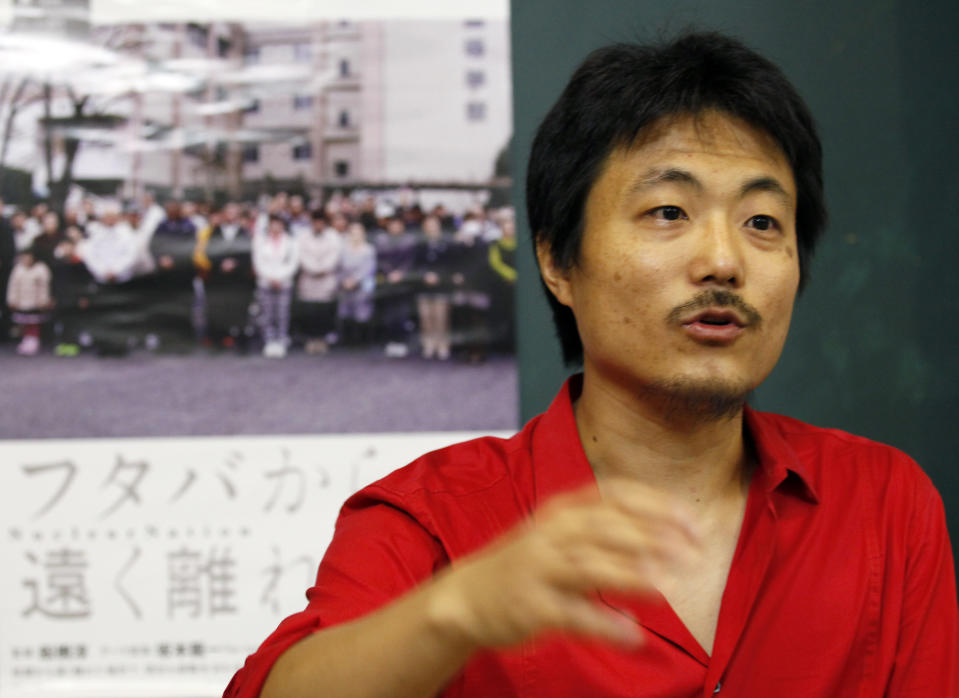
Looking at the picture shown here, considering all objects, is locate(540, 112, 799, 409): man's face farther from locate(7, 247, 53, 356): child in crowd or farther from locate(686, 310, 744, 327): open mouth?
locate(7, 247, 53, 356): child in crowd

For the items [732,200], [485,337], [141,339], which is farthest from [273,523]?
[732,200]

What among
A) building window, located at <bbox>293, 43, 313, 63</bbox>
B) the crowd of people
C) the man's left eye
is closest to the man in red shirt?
the man's left eye

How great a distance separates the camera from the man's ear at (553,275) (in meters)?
1.31

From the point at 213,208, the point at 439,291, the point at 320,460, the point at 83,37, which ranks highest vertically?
the point at 83,37

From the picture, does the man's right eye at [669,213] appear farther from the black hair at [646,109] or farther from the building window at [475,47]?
the building window at [475,47]

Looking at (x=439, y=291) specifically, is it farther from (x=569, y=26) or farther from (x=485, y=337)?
(x=569, y=26)

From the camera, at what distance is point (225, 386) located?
1.74 m

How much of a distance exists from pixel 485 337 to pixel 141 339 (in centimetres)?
66

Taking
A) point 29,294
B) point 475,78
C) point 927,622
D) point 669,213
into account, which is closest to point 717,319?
point 669,213

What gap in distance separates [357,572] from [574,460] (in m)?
0.33

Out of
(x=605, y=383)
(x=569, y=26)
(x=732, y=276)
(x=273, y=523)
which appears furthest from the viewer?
(x=569, y=26)

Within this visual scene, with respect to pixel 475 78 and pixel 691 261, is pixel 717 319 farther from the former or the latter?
pixel 475 78

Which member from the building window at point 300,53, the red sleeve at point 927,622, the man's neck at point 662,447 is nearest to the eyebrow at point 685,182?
the man's neck at point 662,447

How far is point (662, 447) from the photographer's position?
1.21 meters
